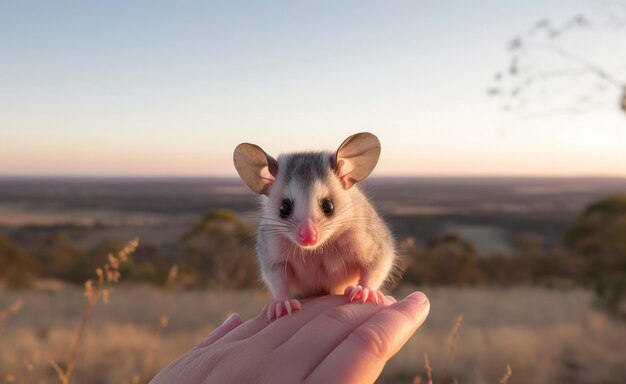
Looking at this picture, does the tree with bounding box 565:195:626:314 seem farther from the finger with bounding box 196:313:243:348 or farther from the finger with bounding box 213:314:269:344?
the finger with bounding box 213:314:269:344

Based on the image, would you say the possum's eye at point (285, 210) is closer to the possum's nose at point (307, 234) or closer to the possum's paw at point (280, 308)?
the possum's nose at point (307, 234)

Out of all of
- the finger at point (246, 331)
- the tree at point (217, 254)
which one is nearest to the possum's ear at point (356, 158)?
the finger at point (246, 331)

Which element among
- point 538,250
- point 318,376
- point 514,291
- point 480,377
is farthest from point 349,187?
point 538,250

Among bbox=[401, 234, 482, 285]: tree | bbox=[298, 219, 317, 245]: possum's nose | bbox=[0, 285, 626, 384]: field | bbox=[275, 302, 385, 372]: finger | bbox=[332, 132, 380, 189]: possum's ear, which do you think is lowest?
bbox=[401, 234, 482, 285]: tree

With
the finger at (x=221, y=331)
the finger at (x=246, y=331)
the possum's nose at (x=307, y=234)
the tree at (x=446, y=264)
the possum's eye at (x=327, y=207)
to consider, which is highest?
the possum's eye at (x=327, y=207)

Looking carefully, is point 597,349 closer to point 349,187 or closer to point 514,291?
point 514,291

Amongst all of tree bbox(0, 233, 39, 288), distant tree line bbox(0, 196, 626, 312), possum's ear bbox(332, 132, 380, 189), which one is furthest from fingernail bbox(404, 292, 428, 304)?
tree bbox(0, 233, 39, 288)
